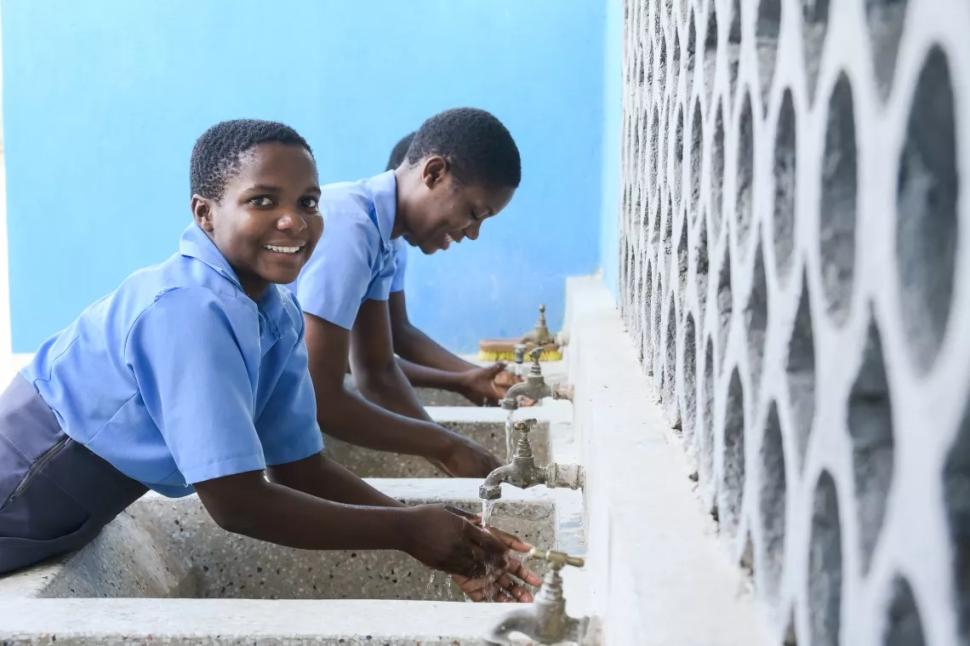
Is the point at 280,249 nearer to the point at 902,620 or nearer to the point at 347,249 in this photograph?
the point at 347,249

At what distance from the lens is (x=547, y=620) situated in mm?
716

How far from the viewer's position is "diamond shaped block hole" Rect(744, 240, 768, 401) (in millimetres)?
506

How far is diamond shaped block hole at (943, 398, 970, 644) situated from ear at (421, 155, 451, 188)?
4.82 ft

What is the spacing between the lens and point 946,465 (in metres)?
0.27

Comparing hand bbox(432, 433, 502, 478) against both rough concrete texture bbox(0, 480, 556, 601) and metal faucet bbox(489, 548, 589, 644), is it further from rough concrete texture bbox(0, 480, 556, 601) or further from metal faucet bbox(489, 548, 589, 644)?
metal faucet bbox(489, 548, 589, 644)

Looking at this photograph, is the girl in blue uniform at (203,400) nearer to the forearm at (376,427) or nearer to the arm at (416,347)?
the forearm at (376,427)

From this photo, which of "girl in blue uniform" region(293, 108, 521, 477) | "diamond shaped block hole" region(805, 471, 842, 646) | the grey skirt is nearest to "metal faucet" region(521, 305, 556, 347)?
"girl in blue uniform" region(293, 108, 521, 477)

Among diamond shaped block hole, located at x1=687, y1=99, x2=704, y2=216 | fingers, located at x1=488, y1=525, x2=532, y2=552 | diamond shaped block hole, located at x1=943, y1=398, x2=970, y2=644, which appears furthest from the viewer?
fingers, located at x1=488, y1=525, x2=532, y2=552

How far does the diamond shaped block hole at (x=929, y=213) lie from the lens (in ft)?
0.94

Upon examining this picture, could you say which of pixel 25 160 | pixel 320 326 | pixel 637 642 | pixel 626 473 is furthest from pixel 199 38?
pixel 637 642

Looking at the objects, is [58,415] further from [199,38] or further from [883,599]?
[199,38]

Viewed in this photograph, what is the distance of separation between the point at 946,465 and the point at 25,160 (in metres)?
3.80

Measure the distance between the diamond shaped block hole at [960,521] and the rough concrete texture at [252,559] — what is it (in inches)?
42.0

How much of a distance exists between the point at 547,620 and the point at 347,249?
1.04 metres
